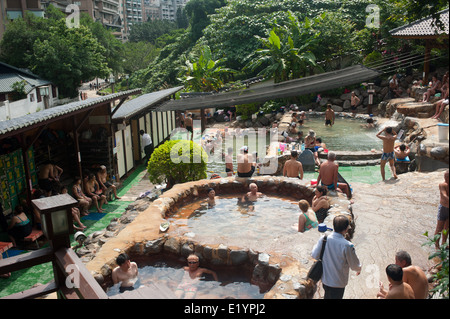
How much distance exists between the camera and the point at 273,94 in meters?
11.0

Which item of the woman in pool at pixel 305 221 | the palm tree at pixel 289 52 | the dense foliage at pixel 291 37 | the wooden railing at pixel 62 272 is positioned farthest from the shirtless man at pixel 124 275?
the palm tree at pixel 289 52

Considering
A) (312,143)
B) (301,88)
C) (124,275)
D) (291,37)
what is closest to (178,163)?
(301,88)

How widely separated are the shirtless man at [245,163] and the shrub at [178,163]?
1.30m

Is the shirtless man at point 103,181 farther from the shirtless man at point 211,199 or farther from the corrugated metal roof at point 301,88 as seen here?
the shirtless man at point 211,199

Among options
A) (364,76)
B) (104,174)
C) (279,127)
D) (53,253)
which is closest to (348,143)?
(279,127)

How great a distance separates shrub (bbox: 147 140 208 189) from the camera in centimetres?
1109

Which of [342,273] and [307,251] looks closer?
[342,273]

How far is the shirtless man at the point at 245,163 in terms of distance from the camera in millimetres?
10391

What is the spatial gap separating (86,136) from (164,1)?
125 m

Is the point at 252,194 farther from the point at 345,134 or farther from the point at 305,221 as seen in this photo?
the point at 345,134

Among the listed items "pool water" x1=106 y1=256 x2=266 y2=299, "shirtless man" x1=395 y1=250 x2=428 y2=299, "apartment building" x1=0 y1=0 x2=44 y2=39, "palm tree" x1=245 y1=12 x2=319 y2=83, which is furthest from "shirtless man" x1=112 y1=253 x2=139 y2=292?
"apartment building" x1=0 y1=0 x2=44 y2=39

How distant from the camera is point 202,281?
6676 millimetres

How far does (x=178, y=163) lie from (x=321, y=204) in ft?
14.7
